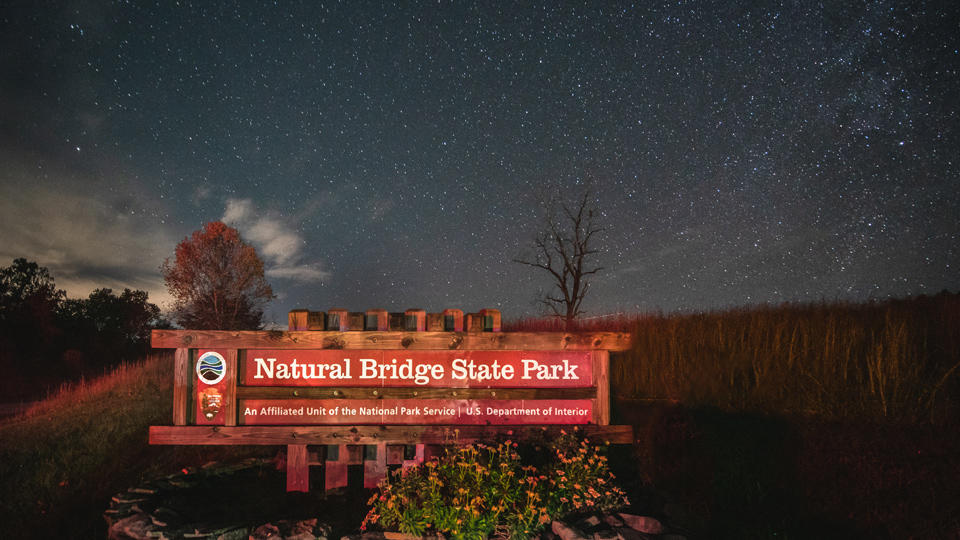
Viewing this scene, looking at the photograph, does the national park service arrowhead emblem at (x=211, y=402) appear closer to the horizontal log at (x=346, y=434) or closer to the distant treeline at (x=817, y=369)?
the horizontal log at (x=346, y=434)

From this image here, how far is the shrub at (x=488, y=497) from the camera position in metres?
3.62

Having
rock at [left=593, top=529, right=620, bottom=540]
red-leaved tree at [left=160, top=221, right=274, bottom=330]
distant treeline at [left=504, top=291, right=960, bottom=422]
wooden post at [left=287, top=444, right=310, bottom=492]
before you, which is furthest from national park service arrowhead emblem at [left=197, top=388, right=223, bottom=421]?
red-leaved tree at [left=160, top=221, right=274, bottom=330]

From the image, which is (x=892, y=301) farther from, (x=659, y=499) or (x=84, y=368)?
(x=84, y=368)

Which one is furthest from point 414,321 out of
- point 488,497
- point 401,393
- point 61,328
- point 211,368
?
point 61,328

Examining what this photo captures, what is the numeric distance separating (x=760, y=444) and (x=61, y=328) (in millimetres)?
42773

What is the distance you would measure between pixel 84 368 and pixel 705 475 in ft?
128

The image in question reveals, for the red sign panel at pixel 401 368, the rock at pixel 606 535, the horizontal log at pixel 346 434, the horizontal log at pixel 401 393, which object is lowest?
the rock at pixel 606 535

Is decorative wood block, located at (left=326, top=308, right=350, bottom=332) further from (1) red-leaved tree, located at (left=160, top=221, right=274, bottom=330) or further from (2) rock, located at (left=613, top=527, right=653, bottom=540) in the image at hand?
(1) red-leaved tree, located at (left=160, top=221, right=274, bottom=330)

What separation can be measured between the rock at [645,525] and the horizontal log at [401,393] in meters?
1.36

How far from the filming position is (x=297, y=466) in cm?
484

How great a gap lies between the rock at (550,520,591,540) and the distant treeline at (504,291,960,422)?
364cm

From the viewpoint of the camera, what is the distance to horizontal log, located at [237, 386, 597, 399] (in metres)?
4.84

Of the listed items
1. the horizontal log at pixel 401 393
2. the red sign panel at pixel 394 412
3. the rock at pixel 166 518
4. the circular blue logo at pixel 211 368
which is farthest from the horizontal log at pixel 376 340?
the rock at pixel 166 518

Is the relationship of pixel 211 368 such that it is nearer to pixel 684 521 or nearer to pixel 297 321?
pixel 297 321
